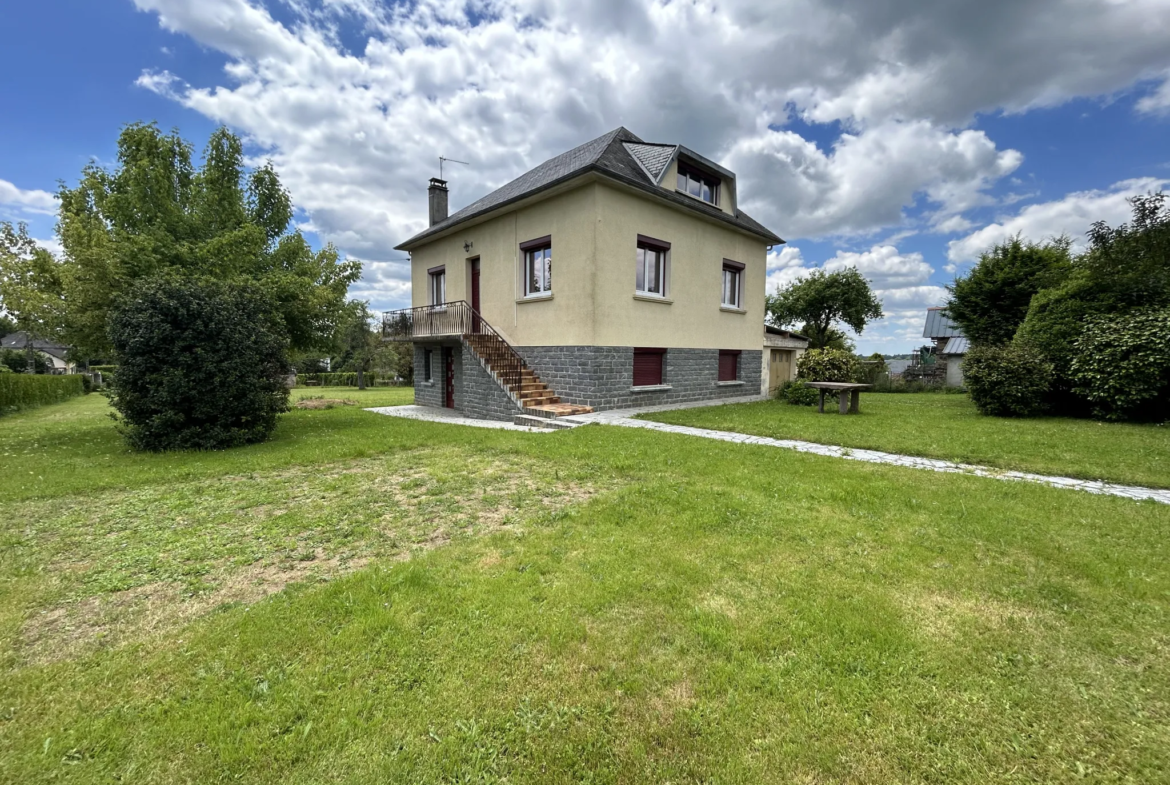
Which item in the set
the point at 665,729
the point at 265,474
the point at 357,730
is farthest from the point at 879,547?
the point at 265,474

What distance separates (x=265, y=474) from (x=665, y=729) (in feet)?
21.8

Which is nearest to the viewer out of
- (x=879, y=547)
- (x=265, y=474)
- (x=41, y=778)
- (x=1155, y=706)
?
(x=41, y=778)

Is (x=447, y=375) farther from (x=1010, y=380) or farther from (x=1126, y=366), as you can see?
(x=1126, y=366)

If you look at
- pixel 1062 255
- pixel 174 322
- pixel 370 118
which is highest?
pixel 370 118

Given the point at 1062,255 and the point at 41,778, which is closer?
the point at 41,778

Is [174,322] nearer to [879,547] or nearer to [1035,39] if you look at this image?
[879,547]

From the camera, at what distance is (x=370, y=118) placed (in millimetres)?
13203

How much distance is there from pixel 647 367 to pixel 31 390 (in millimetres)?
25351

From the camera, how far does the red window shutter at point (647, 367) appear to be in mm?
13375

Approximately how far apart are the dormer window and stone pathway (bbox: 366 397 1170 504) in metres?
6.84

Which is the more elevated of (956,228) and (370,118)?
(370,118)

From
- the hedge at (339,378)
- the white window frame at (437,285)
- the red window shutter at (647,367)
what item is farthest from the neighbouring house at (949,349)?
the hedge at (339,378)

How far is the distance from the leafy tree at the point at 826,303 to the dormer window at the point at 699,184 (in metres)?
18.2

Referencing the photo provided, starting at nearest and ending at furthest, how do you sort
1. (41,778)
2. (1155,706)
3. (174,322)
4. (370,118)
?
(41,778) → (1155,706) → (174,322) → (370,118)
